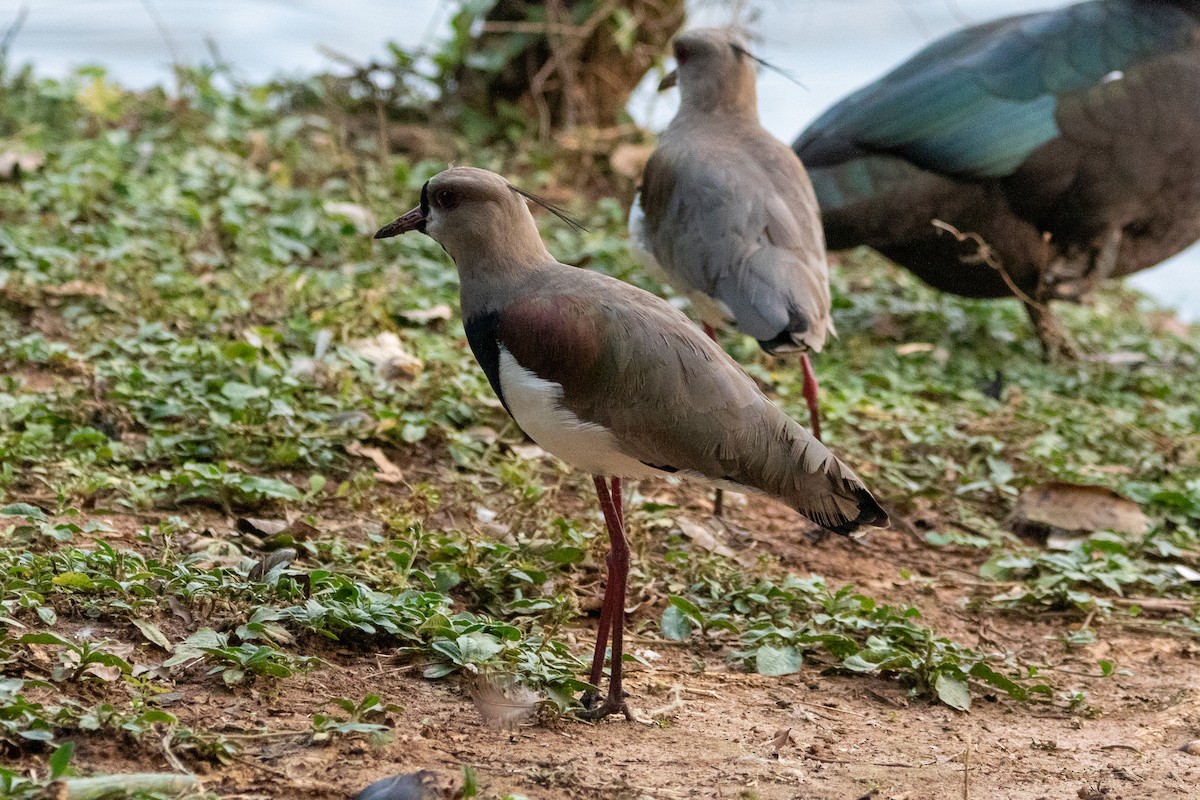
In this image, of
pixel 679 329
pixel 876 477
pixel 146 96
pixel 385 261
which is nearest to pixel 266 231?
pixel 385 261

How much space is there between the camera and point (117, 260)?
5.34 metres

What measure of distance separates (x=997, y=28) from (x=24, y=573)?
508 centimetres

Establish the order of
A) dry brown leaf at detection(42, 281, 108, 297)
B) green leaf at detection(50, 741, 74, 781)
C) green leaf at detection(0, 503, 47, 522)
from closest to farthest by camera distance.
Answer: green leaf at detection(50, 741, 74, 781)
green leaf at detection(0, 503, 47, 522)
dry brown leaf at detection(42, 281, 108, 297)

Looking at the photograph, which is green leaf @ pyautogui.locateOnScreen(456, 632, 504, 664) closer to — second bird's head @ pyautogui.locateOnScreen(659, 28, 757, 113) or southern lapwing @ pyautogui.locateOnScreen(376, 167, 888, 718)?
southern lapwing @ pyautogui.locateOnScreen(376, 167, 888, 718)

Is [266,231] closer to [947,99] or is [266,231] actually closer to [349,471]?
[349,471]

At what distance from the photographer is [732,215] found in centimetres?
449

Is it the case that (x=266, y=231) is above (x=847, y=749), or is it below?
above

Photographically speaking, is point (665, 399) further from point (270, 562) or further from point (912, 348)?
point (912, 348)

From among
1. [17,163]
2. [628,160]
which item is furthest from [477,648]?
[628,160]

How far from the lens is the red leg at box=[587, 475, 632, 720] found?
3.06 meters

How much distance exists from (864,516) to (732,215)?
4.97 feet

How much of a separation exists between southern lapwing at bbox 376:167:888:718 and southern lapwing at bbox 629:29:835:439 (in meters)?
0.88

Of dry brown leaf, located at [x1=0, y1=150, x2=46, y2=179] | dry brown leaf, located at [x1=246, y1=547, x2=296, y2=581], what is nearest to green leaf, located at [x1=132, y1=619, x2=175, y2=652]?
dry brown leaf, located at [x1=246, y1=547, x2=296, y2=581]

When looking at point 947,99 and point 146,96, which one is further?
point 146,96
